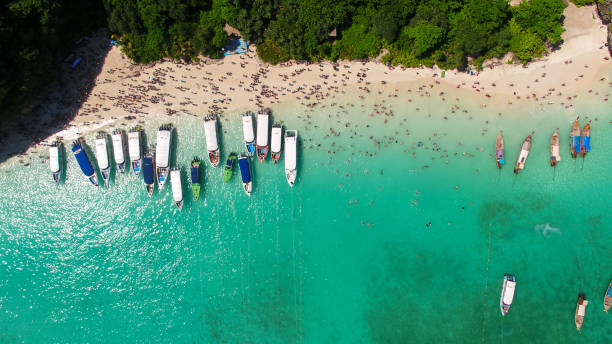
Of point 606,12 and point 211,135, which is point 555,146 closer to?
point 606,12

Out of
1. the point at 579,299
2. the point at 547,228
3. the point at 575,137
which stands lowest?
the point at 579,299

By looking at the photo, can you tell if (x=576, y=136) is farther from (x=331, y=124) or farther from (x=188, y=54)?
(x=188, y=54)

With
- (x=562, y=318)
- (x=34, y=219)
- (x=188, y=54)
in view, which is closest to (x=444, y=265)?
(x=562, y=318)

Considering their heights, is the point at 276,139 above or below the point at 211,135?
below

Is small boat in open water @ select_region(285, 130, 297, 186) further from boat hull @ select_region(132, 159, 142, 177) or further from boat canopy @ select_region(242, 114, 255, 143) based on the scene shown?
boat hull @ select_region(132, 159, 142, 177)

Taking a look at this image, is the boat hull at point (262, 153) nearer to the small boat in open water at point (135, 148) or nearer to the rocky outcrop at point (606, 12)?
the small boat in open water at point (135, 148)

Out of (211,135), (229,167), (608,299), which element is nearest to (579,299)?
(608,299)

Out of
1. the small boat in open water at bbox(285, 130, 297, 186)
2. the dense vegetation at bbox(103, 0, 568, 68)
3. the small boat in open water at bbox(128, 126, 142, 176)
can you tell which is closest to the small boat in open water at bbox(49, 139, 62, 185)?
the small boat in open water at bbox(128, 126, 142, 176)

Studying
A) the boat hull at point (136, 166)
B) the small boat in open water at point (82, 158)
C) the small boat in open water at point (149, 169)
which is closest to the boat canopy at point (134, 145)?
the boat hull at point (136, 166)
